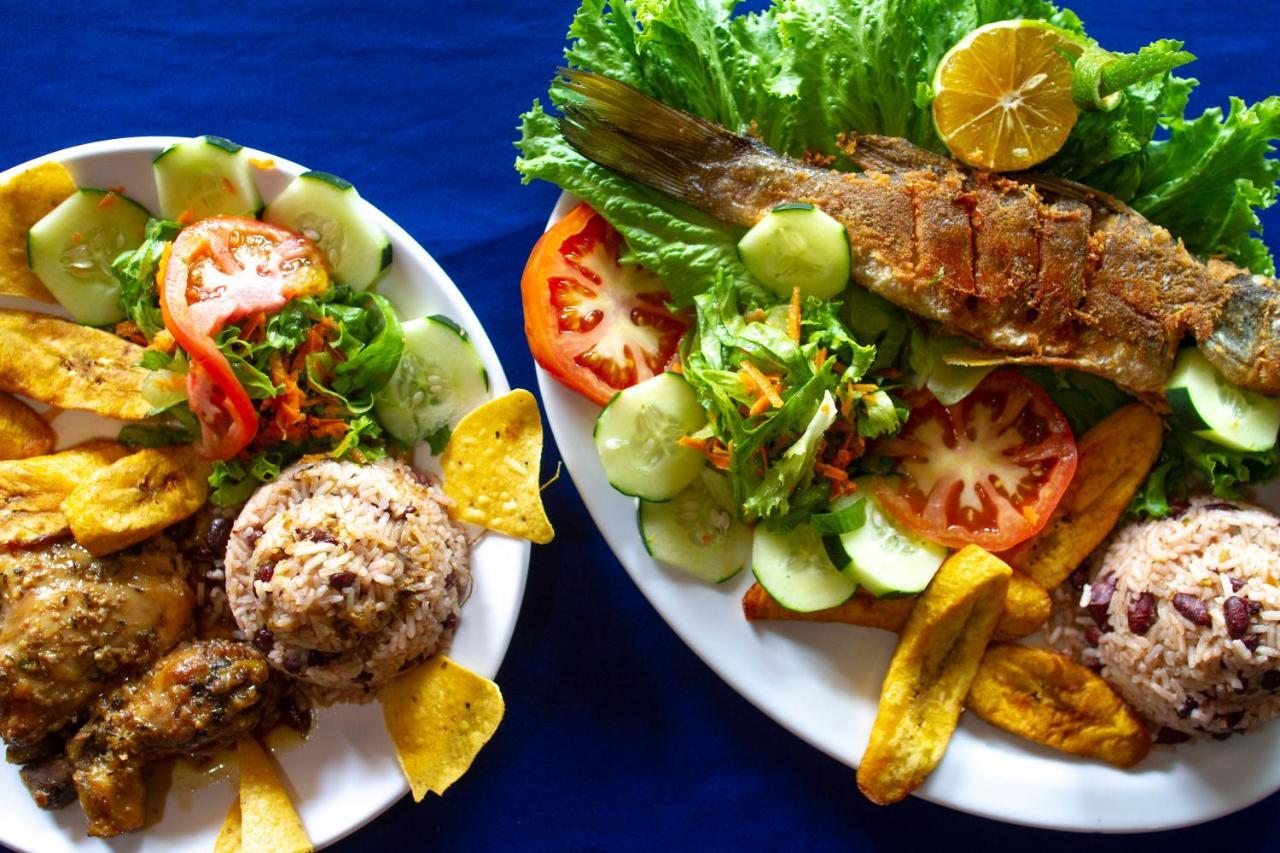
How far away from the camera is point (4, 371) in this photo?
2.87 meters

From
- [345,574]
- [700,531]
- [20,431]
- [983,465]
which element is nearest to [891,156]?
[983,465]

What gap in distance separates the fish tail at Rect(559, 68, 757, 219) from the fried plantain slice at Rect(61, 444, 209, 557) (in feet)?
4.67

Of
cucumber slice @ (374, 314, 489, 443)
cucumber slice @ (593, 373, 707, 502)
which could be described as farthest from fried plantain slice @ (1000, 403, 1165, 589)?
cucumber slice @ (374, 314, 489, 443)

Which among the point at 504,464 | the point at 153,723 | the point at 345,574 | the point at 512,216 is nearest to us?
the point at 345,574

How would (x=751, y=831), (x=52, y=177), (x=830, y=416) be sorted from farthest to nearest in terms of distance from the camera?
(x=751, y=831)
(x=52, y=177)
(x=830, y=416)

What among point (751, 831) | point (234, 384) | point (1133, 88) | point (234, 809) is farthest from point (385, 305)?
point (1133, 88)

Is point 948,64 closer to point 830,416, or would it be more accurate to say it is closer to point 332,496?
point 830,416

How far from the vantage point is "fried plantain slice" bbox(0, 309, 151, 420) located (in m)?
2.87

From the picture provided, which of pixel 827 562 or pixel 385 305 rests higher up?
pixel 385 305

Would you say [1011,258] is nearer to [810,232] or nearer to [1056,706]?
[810,232]

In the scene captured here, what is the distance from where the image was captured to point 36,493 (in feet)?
9.33

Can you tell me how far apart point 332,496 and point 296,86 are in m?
1.44

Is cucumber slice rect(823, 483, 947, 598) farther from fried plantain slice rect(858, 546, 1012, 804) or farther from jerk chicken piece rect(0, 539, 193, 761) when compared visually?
jerk chicken piece rect(0, 539, 193, 761)

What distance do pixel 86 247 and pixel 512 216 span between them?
1.24m
